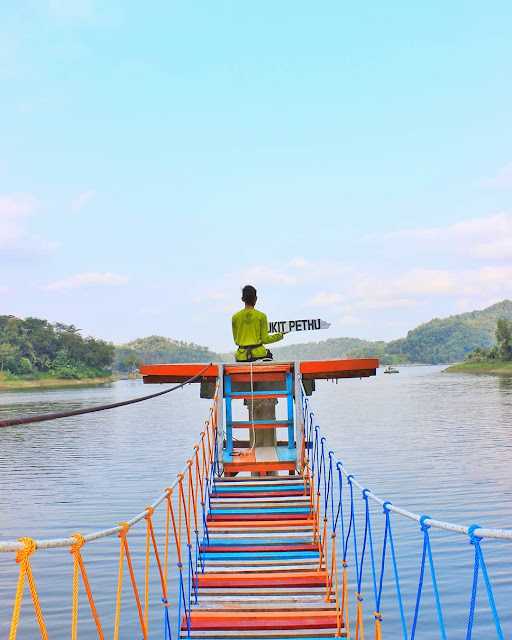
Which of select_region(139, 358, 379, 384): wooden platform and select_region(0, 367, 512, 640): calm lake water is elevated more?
select_region(139, 358, 379, 384): wooden platform

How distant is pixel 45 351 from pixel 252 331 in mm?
141954

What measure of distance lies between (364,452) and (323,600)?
2022cm

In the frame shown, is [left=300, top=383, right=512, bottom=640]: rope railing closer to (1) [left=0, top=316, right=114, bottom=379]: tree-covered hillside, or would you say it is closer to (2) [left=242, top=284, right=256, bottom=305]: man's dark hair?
(2) [left=242, top=284, right=256, bottom=305]: man's dark hair

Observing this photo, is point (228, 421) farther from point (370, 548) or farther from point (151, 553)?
point (151, 553)

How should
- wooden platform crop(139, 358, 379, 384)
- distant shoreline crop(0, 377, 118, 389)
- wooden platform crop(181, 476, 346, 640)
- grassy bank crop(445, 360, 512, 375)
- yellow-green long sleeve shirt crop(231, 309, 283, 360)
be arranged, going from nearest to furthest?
1. wooden platform crop(181, 476, 346, 640)
2. wooden platform crop(139, 358, 379, 384)
3. yellow-green long sleeve shirt crop(231, 309, 283, 360)
4. grassy bank crop(445, 360, 512, 375)
5. distant shoreline crop(0, 377, 118, 389)

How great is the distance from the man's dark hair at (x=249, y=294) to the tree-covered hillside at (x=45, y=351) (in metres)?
131

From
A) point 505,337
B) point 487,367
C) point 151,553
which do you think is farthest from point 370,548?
point 487,367

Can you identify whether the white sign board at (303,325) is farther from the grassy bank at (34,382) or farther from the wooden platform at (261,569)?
the grassy bank at (34,382)

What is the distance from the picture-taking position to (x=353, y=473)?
20.6 meters

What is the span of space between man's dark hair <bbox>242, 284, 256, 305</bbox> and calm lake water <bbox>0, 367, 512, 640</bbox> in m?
5.09

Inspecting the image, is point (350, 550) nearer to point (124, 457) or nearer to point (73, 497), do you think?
point (73, 497)

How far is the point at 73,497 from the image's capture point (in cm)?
1850

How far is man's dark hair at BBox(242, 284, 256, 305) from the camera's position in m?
9.77

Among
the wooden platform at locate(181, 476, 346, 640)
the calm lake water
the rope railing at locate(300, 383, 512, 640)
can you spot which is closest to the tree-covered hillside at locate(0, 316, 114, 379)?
the calm lake water
